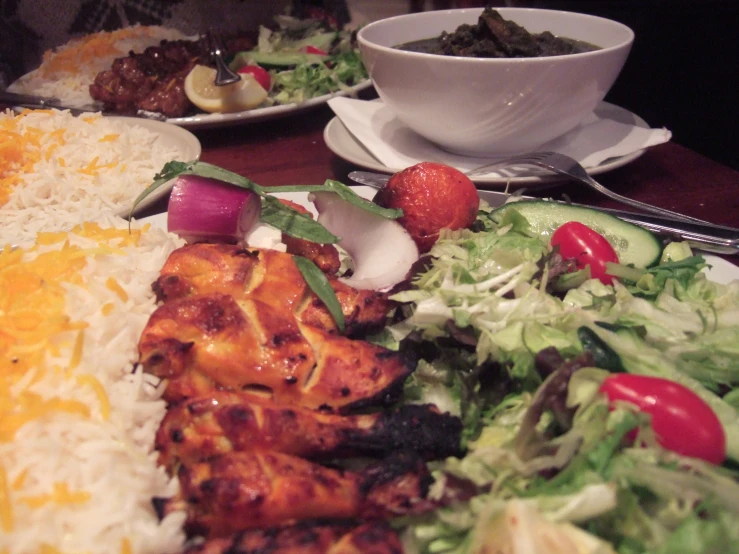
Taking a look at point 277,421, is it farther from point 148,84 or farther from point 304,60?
point 304,60

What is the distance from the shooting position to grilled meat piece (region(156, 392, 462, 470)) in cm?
122

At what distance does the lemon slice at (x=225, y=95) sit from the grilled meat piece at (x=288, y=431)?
2799 mm

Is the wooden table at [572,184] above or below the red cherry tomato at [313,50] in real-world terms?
below

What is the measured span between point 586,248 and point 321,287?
2.92 feet

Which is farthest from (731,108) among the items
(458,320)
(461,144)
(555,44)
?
(458,320)

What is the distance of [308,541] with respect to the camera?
1027mm

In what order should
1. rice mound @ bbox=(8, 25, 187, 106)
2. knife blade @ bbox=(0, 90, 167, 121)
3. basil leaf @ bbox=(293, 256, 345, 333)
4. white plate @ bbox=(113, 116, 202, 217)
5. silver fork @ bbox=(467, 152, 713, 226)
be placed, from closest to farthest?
basil leaf @ bbox=(293, 256, 345, 333) < silver fork @ bbox=(467, 152, 713, 226) < white plate @ bbox=(113, 116, 202, 217) < knife blade @ bbox=(0, 90, 167, 121) < rice mound @ bbox=(8, 25, 187, 106)

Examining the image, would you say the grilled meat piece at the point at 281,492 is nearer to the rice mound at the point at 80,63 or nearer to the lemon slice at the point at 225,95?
the lemon slice at the point at 225,95

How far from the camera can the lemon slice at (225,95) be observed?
365 centimetres

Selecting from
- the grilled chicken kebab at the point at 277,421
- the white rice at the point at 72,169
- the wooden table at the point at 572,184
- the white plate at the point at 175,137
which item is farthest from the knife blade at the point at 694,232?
the white rice at the point at 72,169

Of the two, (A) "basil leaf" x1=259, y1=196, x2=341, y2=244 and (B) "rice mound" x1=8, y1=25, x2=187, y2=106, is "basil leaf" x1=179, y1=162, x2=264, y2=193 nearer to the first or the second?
(A) "basil leaf" x1=259, y1=196, x2=341, y2=244

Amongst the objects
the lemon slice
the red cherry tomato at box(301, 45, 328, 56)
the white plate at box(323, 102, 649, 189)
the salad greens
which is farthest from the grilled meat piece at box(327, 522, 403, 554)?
the red cherry tomato at box(301, 45, 328, 56)

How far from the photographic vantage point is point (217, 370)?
1.36 meters

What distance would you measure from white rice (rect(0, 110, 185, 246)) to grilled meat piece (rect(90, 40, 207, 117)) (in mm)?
549
